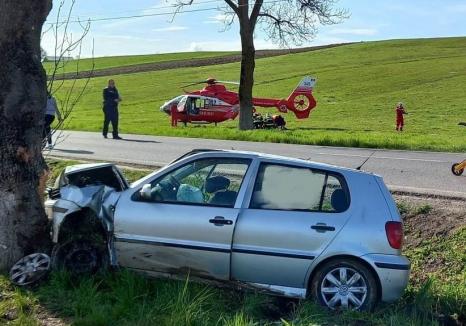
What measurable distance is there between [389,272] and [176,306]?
1.91 m

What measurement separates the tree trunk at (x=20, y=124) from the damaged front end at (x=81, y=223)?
26cm

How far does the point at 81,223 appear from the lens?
6.36m

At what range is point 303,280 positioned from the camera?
5.66m

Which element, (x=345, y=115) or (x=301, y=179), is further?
(x=345, y=115)

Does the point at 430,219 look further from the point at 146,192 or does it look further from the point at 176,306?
the point at 176,306

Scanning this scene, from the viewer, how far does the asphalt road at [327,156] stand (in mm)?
11461

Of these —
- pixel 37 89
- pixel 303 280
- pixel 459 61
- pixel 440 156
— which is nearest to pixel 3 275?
pixel 37 89

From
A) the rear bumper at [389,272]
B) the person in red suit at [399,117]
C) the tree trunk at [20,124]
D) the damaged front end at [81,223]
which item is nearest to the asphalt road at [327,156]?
the rear bumper at [389,272]

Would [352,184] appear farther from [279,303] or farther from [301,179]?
[279,303]

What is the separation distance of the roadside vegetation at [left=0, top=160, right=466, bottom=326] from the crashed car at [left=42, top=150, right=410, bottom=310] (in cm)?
21

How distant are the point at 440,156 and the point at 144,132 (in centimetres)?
1244

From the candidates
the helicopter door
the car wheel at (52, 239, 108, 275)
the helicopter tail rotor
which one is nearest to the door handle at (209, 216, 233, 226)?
the car wheel at (52, 239, 108, 275)

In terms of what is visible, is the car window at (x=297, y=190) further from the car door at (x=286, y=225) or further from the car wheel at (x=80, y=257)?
the car wheel at (x=80, y=257)

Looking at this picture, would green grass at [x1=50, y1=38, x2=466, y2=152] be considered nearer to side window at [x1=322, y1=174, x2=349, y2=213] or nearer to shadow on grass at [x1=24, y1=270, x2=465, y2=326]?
side window at [x1=322, y1=174, x2=349, y2=213]
